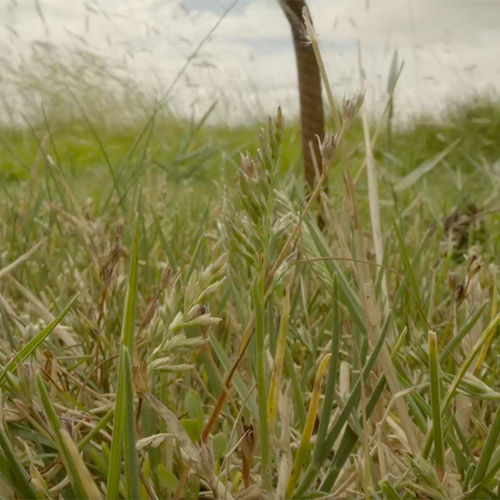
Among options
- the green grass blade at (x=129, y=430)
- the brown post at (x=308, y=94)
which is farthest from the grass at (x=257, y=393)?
the brown post at (x=308, y=94)

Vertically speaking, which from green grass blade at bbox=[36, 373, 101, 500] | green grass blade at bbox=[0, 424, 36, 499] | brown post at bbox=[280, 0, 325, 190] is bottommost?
green grass blade at bbox=[0, 424, 36, 499]

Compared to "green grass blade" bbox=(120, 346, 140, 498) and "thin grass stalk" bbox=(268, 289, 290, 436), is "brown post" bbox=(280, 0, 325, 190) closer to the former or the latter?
"thin grass stalk" bbox=(268, 289, 290, 436)

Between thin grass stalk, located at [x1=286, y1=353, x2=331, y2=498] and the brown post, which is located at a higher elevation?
the brown post

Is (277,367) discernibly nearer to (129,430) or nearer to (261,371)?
(261,371)

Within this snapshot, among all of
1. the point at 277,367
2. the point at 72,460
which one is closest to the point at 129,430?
the point at 72,460

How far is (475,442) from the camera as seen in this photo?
64 cm

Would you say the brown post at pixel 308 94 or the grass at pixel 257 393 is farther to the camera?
the brown post at pixel 308 94

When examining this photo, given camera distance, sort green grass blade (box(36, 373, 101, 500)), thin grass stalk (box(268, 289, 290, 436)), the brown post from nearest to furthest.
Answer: green grass blade (box(36, 373, 101, 500))
thin grass stalk (box(268, 289, 290, 436))
the brown post

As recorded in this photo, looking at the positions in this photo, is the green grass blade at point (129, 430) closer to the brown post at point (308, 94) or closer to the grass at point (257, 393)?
the grass at point (257, 393)

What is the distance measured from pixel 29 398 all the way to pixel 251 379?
29 cm

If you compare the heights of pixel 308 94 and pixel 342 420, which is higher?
pixel 308 94

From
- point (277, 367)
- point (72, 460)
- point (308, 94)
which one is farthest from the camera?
point (308, 94)

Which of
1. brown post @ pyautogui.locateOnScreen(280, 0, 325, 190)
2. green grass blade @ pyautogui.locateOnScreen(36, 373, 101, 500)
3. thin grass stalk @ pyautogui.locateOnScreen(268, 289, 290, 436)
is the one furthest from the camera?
brown post @ pyautogui.locateOnScreen(280, 0, 325, 190)

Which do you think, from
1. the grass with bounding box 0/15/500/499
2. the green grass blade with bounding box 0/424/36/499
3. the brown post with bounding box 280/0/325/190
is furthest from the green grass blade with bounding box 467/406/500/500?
the brown post with bounding box 280/0/325/190
